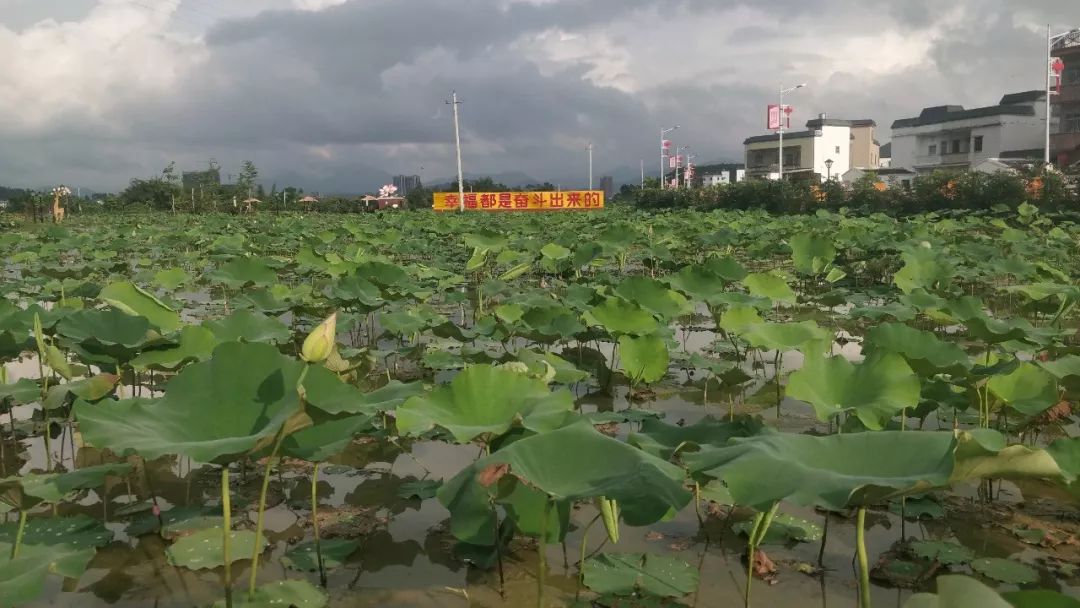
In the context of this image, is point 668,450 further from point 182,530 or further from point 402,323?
point 402,323

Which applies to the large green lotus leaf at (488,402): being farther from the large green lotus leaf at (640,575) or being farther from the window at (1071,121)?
the window at (1071,121)

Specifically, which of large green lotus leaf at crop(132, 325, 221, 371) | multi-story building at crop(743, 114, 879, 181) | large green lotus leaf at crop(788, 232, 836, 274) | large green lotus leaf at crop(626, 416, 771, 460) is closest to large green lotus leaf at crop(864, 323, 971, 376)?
large green lotus leaf at crop(626, 416, 771, 460)

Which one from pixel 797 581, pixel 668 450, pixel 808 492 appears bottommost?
pixel 797 581

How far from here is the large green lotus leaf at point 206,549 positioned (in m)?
2.14

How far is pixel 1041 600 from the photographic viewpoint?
1.02 meters

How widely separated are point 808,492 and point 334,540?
158cm

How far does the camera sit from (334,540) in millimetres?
2348

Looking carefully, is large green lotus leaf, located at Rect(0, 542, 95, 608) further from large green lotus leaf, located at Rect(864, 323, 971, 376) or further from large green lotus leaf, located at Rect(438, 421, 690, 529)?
large green lotus leaf, located at Rect(864, 323, 971, 376)

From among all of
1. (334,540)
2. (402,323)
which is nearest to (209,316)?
(402,323)

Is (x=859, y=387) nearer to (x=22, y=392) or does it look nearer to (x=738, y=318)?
(x=738, y=318)

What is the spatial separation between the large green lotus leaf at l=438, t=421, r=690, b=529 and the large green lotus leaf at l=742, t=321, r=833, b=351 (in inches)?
58.6

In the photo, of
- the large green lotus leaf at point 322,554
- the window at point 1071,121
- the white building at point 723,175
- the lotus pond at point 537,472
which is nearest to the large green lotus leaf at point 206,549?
the lotus pond at point 537,472

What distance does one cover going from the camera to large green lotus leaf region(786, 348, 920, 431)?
81.0 inches

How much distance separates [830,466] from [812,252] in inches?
219
